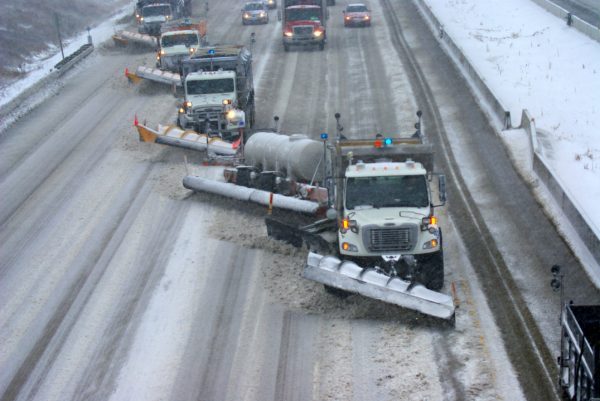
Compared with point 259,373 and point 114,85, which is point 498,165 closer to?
point 259,373

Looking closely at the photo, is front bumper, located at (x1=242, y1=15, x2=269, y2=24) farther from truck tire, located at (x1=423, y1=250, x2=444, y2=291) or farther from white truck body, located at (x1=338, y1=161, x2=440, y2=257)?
truck tire, located at (x1=423, y1=250, x2=444, y2=291)

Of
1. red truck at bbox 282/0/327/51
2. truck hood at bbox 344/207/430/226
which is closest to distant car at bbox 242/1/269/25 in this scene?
red truck at bbox 282/0/327/51

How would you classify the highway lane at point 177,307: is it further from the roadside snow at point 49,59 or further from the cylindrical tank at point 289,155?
the roadside snow at point 49,59

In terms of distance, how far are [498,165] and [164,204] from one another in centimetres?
955

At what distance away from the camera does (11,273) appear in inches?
776

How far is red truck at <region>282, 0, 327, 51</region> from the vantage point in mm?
44844

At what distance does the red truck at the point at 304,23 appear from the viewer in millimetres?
44844

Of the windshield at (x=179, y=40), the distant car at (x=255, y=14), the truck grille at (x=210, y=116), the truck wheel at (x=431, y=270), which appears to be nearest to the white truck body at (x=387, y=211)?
the truck wheel at (x=431, y=270)

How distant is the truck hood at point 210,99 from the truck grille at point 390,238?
14.5 metres

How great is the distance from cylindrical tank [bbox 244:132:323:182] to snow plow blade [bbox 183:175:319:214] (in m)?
0.96

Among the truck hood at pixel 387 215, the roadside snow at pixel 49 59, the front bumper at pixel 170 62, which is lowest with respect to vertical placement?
the roadside snow at pixel 49 59

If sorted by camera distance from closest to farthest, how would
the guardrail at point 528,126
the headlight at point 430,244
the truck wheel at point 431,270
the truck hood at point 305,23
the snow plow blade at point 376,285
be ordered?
the snow plow blade at point 376,285
the headlight at point 430,244
the truck wheel at point 431,270
the guardrail at point 528,126
the truck hood at point 305,23

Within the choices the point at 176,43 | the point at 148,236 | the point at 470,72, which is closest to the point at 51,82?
the point at 176,43

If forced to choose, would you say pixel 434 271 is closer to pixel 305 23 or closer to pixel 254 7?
pixel 305 23
